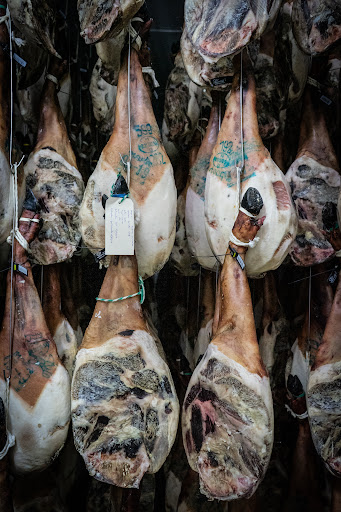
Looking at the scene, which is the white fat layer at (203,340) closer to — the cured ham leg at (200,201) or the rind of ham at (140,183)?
the cured ham leg at (200,201)

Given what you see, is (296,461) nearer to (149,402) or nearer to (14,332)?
(149,402)

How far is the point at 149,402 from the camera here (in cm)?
232

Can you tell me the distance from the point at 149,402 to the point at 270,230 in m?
0.88

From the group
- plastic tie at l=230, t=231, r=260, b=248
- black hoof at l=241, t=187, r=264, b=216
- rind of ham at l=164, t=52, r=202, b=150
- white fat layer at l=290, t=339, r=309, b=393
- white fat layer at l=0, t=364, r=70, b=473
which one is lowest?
white fat layer at l=0, t=364, r=70, b=473

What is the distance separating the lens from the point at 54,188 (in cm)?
270

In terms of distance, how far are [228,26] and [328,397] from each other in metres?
1.63

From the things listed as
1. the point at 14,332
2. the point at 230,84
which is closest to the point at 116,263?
the point at 14,332

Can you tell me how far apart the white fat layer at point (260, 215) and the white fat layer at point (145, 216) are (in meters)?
0.18

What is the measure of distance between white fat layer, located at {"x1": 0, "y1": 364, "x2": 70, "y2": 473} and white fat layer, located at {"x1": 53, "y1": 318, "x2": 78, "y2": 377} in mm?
228

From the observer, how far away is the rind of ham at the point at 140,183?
2.47 meters

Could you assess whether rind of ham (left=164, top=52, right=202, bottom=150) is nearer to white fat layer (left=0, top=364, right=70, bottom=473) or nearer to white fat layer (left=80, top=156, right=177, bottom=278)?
white fat layer (left=80, top=156, right=177, bottom=278)

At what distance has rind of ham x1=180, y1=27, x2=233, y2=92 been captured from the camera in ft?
8.30

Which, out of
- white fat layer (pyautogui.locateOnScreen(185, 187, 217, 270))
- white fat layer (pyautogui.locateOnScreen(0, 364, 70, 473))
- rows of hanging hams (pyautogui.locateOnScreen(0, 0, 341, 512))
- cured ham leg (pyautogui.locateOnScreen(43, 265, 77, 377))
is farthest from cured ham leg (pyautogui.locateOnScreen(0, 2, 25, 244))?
white fat layer (pyautogui.locateOnScreen(185, 187, 217, 270))

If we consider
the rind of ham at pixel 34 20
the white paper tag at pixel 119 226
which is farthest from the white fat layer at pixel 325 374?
the rind of ham at pixel 34 20
